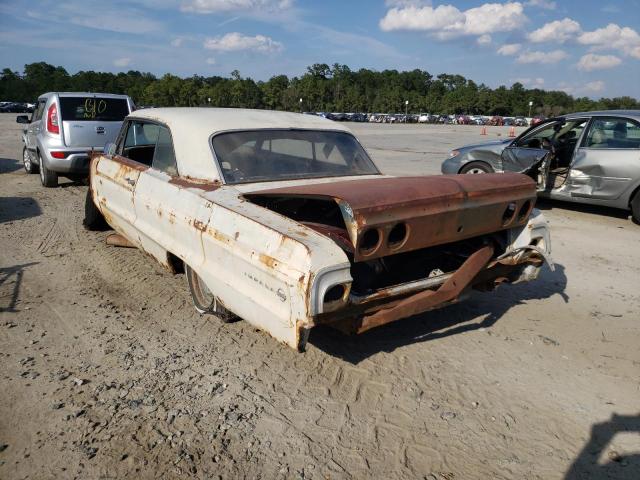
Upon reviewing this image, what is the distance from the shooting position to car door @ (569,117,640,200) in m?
7.44

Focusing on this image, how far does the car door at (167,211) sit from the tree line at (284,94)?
84.8 metres

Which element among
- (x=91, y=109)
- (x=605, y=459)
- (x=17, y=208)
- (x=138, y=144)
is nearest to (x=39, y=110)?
(x=91, y=109)

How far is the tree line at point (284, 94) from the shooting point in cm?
9162

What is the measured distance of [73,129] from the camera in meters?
9.08

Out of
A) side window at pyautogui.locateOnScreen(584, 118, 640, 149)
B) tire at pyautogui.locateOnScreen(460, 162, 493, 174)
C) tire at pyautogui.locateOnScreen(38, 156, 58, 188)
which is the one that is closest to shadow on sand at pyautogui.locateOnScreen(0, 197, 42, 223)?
tire at pyautogui.locateOnScreen(38, 156, 58, 188)

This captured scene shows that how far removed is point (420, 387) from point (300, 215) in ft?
5.12

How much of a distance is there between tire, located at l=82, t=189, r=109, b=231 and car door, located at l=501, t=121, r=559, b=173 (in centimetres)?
624

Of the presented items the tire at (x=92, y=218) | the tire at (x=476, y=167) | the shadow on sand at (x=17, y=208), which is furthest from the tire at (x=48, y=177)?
the tire at (x=476, y=167)

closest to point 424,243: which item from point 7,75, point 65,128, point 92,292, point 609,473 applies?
point 609,473

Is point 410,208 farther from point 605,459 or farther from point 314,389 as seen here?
point 605,459

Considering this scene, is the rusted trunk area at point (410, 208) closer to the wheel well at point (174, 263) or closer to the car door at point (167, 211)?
the car door at point (167, 211)

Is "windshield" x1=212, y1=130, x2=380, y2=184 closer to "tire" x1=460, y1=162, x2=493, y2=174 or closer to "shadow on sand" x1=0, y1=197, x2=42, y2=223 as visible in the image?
"shadow on sand" x1=0, y1=197, x2=42, y2=223

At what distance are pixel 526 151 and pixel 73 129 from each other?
25.9ft

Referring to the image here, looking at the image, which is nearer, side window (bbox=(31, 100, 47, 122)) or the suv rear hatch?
the suv rear hatch
